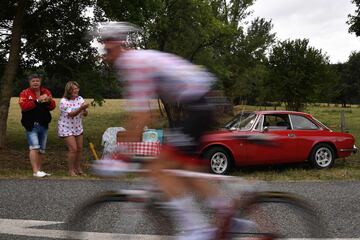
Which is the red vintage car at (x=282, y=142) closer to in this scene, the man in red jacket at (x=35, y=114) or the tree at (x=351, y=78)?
the man in red jacket at (x=35, y=114)

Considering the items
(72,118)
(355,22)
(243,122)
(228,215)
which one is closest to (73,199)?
(72,118)

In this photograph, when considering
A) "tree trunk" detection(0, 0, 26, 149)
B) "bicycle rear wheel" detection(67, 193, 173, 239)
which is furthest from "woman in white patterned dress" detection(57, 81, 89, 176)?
"tree trunk" detection(0, 0, 26, 149)

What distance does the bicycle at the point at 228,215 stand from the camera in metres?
3.86

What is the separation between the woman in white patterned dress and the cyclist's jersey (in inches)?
244

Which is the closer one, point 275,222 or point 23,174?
point 275,222

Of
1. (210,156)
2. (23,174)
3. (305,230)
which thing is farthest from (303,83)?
(305,230)

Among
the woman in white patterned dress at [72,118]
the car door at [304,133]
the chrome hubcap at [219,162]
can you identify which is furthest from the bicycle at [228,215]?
the car door at [304,133]

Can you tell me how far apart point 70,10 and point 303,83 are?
18.9 metres

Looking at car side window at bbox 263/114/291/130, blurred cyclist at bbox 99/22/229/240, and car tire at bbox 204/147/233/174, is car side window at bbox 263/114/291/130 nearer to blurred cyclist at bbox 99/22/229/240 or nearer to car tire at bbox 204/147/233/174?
car tire at bbox 204/147/233/174

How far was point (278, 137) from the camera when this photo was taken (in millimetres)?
12039

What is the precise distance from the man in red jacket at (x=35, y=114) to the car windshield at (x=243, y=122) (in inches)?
185

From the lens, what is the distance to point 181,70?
391 centimetres

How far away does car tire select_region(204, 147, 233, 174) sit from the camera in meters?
12.0

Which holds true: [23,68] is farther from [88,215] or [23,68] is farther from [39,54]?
[88,215]
